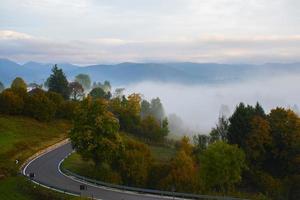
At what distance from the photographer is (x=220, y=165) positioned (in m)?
61.0

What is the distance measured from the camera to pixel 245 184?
75.0 metres

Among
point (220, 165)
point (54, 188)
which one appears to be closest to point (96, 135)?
point (54, 188)

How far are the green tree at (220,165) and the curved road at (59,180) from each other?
11273 millimetres

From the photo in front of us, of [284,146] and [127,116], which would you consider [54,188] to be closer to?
[284,146]

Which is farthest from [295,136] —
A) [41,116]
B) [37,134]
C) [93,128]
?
[41,116]

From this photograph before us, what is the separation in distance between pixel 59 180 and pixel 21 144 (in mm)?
26181

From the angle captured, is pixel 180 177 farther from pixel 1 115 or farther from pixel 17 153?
pixel 1 115

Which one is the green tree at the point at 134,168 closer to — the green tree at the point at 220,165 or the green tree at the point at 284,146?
the green tree at the point at 220,165

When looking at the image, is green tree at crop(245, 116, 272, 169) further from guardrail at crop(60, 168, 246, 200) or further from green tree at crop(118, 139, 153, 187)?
guardrail at crop(60, 168, 246, 200)

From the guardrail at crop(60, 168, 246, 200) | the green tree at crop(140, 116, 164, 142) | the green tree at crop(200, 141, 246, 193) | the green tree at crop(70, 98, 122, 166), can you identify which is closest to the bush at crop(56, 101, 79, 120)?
the green tree at crop(140, 116, 164, 142)

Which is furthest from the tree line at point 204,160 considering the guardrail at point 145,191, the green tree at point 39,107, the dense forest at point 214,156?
the green tree at point 39,107

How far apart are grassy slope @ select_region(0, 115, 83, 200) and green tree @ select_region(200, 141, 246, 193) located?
19889 millimetres

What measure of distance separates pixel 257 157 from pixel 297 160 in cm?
656

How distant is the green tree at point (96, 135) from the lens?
63.3 m
